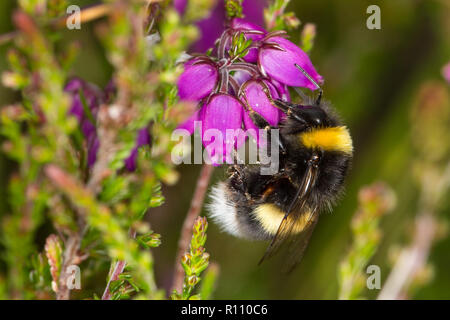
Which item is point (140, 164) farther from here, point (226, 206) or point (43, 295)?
point (226, 206)

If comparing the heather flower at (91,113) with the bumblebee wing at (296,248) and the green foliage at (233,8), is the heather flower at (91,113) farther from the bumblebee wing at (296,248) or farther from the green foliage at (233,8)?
the bumblebee wing at (296,248)

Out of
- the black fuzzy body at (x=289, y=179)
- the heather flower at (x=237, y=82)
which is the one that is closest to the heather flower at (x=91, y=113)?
the heather flower at (x=237, y=82)

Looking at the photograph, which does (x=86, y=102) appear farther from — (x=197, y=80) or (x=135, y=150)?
(x=197, y=80)

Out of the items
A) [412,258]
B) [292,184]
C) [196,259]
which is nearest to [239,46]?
[292,184]

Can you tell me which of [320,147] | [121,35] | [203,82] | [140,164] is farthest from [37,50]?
[320,147]

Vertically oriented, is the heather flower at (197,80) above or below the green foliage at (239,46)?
below

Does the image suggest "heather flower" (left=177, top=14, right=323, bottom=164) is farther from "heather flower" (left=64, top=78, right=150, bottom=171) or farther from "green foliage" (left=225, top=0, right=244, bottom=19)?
"heather flower" (left=64, top=78, right=150, bottom=171)
